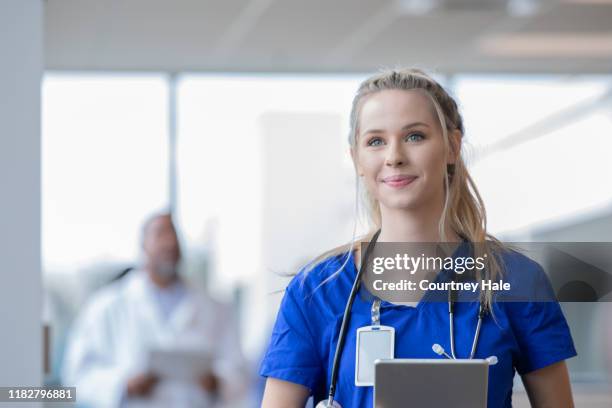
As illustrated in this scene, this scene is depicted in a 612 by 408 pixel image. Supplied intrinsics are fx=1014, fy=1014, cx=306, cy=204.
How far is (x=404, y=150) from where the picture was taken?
1.61 metres

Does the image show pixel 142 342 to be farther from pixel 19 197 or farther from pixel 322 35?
pixel 322 35

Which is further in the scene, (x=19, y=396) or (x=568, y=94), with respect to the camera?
(x=568, y=94)

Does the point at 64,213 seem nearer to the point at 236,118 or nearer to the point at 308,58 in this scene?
the point at 236,118

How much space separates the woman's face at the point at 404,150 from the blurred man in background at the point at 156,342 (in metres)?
2.04

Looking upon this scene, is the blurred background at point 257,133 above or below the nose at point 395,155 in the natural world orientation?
above

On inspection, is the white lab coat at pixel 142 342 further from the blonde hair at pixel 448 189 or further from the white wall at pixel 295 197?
the white wall at pixel 295 197

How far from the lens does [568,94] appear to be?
6055mm

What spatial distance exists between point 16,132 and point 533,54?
417 cm

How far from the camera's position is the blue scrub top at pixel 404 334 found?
1.53 meters

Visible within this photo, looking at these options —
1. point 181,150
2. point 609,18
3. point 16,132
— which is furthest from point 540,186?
point 16,132

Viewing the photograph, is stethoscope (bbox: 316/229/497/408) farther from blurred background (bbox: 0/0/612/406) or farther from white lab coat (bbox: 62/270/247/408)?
blurred background (bbox: 0/0/612/406)

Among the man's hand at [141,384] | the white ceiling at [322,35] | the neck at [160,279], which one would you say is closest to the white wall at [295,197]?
the white ceiling at [322,35]

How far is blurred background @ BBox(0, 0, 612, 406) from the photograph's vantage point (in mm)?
5281

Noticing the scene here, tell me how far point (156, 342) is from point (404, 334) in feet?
7.55
